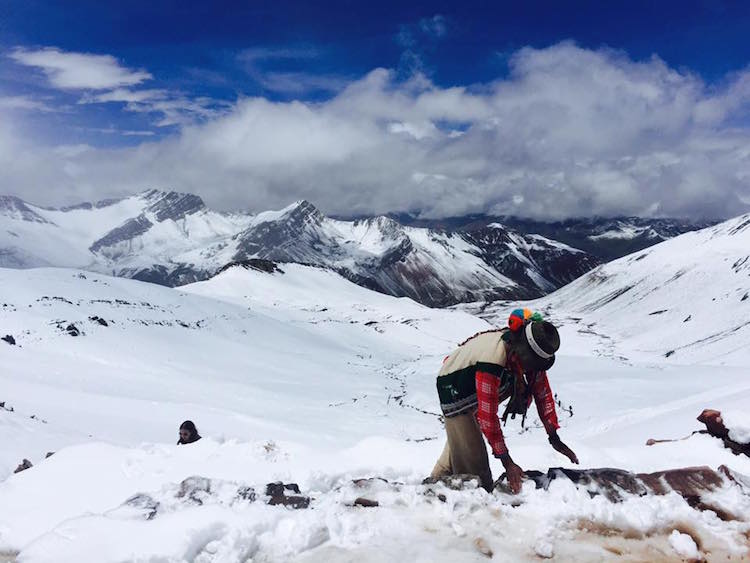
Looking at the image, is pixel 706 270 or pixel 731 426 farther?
pixel 706 270

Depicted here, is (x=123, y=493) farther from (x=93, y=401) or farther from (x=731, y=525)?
(x=93, y=401)

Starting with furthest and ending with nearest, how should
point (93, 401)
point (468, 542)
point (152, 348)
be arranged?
point (152, 348) → point (93, 401) → point (468, 542)

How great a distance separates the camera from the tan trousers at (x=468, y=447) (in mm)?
7156

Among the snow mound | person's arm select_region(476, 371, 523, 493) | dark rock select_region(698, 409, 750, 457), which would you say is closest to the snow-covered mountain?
dark rock select_region(698, 409, 750, 457)

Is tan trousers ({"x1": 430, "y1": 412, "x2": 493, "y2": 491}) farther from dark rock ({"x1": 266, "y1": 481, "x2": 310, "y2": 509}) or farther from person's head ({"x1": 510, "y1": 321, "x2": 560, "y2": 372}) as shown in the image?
dark rock ({"x1": 266, "y1": 481, "x2": 310, "y2": 509})

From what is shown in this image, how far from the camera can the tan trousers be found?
7.16 meters

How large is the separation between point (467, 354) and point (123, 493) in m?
5.60

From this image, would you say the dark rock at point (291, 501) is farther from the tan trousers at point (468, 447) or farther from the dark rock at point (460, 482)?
the tan trousers at point (468, 447)

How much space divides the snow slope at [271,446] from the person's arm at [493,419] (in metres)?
0.33

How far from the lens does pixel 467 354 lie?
695cm

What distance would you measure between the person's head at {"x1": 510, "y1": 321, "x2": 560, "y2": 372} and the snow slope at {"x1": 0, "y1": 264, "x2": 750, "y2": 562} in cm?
148

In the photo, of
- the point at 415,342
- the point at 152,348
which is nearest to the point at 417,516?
the point at 152,348

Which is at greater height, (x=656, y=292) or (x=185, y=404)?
(x=656, y=292)

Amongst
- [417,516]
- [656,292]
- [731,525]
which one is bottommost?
[731,525]
